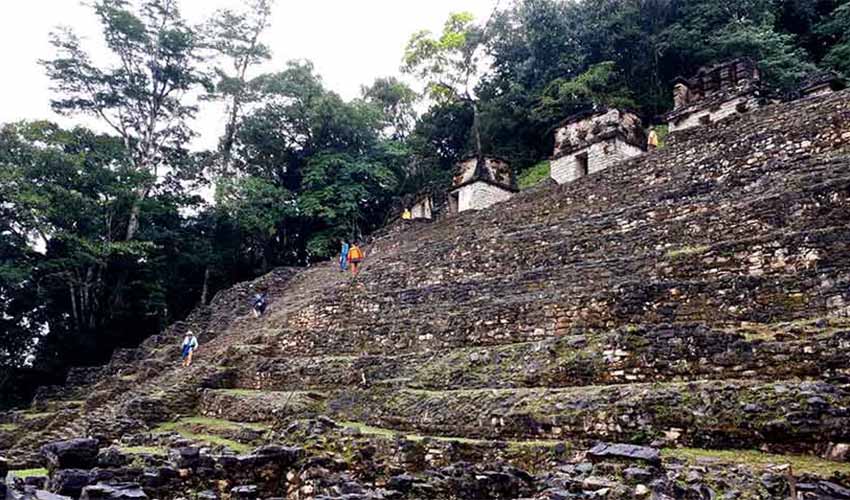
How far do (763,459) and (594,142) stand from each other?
16.1 meters

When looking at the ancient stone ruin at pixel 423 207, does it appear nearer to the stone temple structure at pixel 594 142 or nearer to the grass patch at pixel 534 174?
the grass patch at pixel 534 174

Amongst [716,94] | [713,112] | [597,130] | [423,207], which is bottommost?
[713,112]

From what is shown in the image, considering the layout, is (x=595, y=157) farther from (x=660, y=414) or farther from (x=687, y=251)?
(x=660, y=414)

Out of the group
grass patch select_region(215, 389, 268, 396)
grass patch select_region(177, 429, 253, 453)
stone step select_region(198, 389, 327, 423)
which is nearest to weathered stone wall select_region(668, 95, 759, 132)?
stone step select_region(198, 389, 327, 423)

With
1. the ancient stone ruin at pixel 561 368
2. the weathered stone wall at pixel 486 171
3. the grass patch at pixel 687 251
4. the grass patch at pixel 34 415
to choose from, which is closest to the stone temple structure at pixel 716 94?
the ancient stone ruin at pixel 561 368

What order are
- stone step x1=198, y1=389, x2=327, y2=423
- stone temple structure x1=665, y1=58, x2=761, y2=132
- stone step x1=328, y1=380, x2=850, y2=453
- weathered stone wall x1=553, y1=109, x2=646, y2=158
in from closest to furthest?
stone step x1=328, y1=380, x2=850, y2=453 < stone step x1=198, y1=389, x2=327, y2=423 < stone temple structure x1=665, y1=58, x2=761, y2=132 < weathered stone wall x1=553, y1=109, x2=646, y2=158

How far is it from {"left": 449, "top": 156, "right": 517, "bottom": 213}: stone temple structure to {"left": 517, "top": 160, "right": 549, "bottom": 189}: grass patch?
243 centimetres

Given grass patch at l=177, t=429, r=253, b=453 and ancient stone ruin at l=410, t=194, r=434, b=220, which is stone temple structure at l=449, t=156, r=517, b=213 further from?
grass patch at l=177, t=429, r=253, b=453

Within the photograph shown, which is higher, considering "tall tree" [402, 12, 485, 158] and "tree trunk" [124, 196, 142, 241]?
"tall tree" [402, 12, 485, 158]

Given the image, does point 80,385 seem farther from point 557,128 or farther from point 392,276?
point 557,128

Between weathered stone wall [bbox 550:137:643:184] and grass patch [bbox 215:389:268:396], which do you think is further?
weathered stone wall [bbox 550:137:643:184]

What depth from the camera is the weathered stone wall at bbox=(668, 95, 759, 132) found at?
1828cm

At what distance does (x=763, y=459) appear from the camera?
5.99 meters

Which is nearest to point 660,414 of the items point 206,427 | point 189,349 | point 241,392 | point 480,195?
point 206,427
